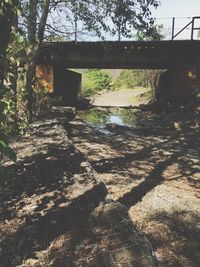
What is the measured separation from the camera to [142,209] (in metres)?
8.52

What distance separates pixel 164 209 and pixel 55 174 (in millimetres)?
2595

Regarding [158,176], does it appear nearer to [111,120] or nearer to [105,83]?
[111,120]

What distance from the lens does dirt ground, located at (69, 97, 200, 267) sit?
23.6 feet

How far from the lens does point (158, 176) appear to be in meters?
11.4

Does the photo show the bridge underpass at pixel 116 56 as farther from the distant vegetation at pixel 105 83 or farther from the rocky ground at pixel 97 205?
the distant vegetation at pixel 105 83

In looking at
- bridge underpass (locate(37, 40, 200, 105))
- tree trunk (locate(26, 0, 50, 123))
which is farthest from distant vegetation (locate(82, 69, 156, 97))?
tree trunk (locate(26, 0, 50, 123))

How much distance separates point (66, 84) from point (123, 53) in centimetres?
796

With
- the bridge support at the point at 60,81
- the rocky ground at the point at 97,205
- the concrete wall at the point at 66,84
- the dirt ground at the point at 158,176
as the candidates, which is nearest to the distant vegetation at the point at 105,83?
the concrete wall at the point at 66,84

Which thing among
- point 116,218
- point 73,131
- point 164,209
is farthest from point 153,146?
point 116,218

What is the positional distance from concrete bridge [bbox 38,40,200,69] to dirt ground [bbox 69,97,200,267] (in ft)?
19.4

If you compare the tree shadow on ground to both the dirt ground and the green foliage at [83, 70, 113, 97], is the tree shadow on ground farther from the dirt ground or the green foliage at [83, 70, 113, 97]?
the green foliage at [83, 70, 113, 97]

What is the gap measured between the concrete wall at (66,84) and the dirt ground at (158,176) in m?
9.82

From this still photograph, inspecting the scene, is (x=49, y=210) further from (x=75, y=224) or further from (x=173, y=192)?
(x=173, y=192)

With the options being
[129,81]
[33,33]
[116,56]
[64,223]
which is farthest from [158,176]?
[129,81]
